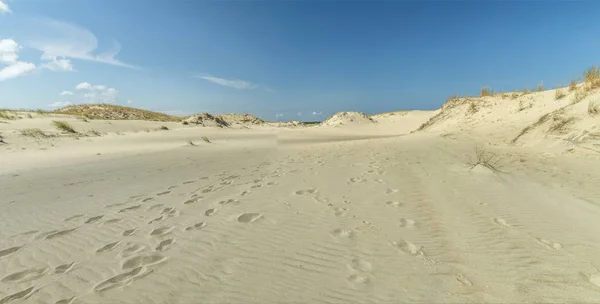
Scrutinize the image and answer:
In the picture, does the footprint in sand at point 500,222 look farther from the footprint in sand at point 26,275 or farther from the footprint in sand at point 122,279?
the footprint in sand at point 26,275

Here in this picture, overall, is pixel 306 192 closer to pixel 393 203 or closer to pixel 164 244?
pixel 393 203

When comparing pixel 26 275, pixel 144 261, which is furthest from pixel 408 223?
pixel 26 275

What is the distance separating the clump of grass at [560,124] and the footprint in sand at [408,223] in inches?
283

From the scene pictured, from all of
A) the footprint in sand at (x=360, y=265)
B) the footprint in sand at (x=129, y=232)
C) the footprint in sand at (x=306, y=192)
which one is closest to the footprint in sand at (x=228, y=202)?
the footprint in sand at (x=306, y=192)

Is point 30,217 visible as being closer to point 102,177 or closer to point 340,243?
point 102,177

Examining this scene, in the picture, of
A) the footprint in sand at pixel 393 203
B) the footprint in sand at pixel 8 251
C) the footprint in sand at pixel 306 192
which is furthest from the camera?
the footprint in sand at pixel 306 192

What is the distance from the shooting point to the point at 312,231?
12.1ft

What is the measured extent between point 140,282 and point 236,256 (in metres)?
0.89

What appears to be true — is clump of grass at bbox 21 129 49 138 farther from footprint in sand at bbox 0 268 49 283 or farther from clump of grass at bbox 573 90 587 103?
clump of grass at bbox 573 90 587 103

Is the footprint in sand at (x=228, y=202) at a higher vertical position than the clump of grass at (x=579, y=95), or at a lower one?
lower

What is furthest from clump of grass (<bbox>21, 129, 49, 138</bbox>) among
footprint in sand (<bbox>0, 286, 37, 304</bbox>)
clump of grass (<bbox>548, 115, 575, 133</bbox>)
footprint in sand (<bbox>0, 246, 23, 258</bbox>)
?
clump of grass (<bbox>548, 115, 575, 133</bbox>)

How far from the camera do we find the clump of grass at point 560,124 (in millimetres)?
8172

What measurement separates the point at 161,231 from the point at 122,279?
3.55 ft

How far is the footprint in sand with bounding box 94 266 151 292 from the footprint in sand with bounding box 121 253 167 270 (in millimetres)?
81
